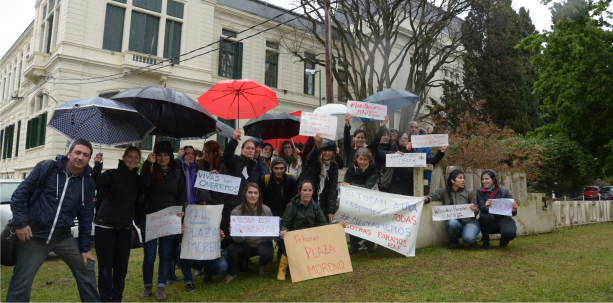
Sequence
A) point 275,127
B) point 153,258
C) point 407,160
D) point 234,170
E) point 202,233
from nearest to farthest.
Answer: point 153,258
point 202,233
point 234,170
point 407,160
point 275,127

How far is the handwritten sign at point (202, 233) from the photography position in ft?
16.8

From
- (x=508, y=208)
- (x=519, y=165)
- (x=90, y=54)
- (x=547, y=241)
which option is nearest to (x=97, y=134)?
(x=508, y=208)

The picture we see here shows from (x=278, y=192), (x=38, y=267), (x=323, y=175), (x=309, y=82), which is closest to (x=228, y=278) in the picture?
(x=278, y=192)

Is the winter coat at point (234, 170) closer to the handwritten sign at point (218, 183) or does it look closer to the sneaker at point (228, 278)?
the handwritten sign at point (218, 183)

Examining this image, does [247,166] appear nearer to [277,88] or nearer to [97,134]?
[97,134]

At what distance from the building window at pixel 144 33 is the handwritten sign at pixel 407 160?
17.3 metres

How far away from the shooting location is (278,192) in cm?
587

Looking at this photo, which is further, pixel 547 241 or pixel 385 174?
pixel 547 241

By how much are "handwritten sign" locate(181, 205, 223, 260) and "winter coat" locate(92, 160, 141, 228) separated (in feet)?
2.40

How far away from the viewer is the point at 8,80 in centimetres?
3281

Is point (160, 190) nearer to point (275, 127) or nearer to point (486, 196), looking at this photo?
point (275, 127)

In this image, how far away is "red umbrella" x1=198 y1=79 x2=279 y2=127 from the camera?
23.5 feet

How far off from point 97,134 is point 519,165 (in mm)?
11041

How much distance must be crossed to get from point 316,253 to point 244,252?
0.95 metres
